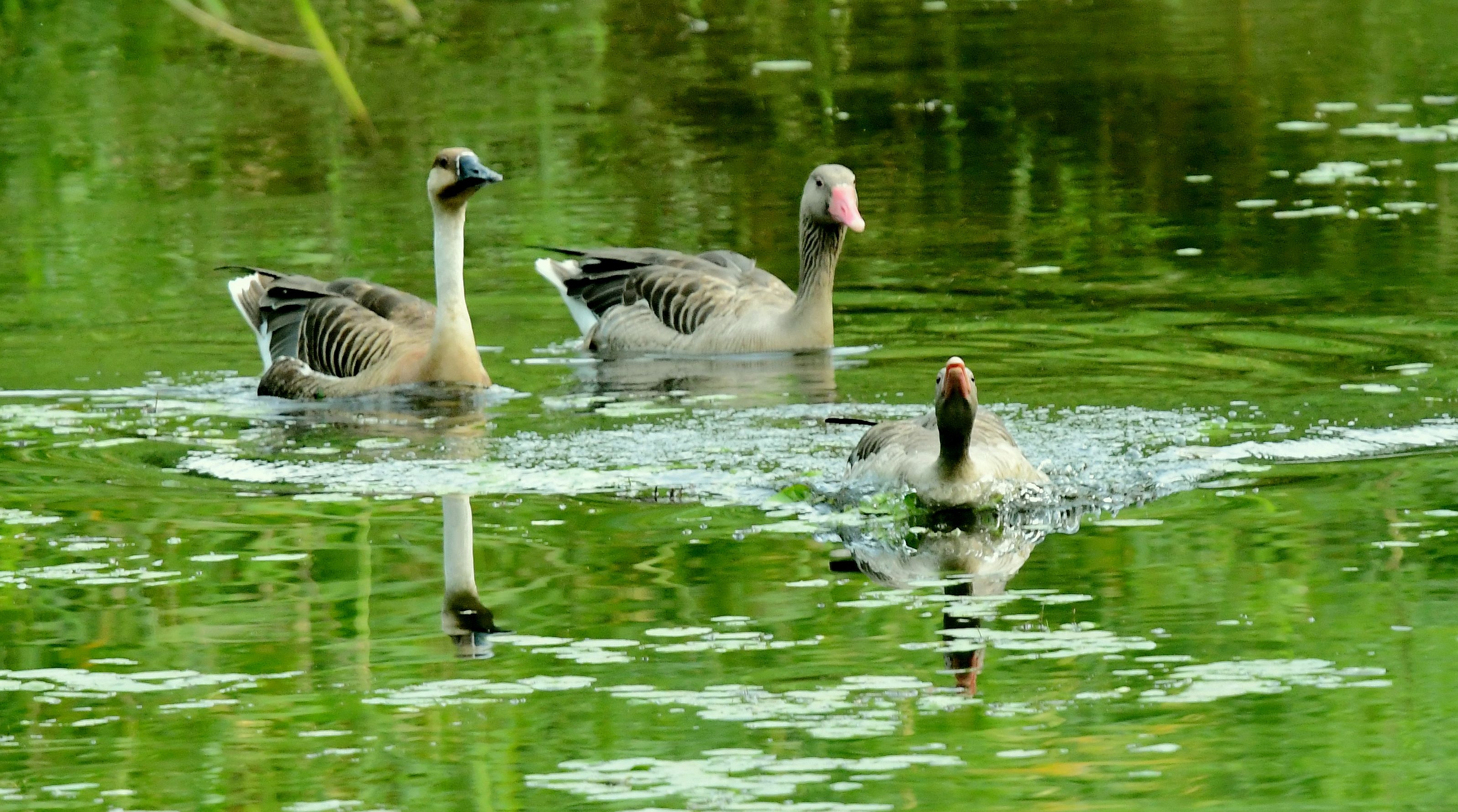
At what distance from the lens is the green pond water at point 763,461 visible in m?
6.29

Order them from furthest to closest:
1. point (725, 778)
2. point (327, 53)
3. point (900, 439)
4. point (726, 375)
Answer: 1. point (726, 375)
2. point (900, 439)
3. point (725, 778)
4. point (327, 53)

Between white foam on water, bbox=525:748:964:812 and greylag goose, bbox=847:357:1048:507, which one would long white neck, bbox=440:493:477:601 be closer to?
greylag goose, bbox=847:357:1048:507

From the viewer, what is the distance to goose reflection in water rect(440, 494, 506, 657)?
7500 millimetres

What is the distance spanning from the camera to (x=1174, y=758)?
600 centimetres

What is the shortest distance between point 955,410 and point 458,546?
6.13 ft

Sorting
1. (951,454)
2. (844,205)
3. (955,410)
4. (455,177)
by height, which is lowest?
(951,454)

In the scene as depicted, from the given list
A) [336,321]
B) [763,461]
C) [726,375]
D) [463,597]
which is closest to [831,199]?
[726,375]

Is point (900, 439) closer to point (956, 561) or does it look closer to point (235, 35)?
point (956, 561)

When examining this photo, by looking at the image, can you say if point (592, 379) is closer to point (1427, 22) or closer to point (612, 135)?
point (612, 135)

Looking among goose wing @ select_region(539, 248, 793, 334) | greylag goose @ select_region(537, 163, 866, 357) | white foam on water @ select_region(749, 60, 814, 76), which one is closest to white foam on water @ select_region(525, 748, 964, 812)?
greylag goose @ select_region(537, 163, 866, 357)

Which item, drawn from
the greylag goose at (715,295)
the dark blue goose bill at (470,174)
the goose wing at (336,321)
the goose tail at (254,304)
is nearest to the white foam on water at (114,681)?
the dark blue goose bill at (470,174)

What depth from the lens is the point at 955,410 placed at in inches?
344

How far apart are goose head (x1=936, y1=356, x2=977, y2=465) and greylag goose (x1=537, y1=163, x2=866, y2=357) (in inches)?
176

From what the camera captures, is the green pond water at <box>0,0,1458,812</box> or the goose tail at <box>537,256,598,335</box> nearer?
the green pond water at <box>0,0,1458,812</box>
